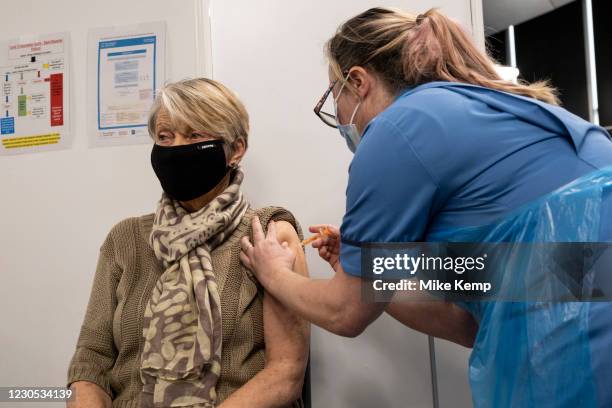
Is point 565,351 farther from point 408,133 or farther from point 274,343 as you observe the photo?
point 274,343

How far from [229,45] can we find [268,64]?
14cm

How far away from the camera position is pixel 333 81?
4.46 feet

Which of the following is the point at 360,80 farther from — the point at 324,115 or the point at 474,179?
the point at 474,179

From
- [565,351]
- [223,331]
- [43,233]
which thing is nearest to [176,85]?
[223,331]

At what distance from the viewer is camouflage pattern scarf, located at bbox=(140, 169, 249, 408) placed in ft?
4.78

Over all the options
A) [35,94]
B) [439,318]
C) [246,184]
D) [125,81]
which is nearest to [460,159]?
[439,318]

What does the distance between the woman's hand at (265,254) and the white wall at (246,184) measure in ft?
0.99

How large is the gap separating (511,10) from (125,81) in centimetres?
154

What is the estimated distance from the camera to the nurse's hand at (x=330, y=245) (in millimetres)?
1591

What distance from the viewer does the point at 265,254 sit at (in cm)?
152

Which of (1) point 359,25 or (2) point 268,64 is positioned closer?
(1) point 359,25

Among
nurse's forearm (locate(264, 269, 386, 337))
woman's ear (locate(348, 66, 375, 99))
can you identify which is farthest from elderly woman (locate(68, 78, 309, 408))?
woman's ear (locate(348, 66, 375, 99))

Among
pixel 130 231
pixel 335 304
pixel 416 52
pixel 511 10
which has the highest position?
pixel 511 10

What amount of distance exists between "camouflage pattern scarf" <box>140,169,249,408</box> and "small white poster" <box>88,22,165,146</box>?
52 centimetres
